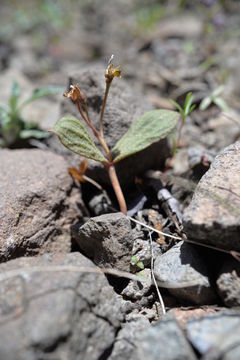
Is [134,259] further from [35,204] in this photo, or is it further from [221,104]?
[221,104]

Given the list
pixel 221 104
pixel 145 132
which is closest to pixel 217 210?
pixel 145 132

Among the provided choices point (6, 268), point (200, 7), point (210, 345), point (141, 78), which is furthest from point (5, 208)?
point (200, 7)

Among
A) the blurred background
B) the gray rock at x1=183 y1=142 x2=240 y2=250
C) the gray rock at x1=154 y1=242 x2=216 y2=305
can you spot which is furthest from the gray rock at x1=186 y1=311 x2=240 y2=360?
the blurred background

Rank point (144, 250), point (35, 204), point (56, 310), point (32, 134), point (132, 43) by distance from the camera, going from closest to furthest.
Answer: point (56, 310) → point (144, 250) → point (35, 204) → point (32, 134) → point (132, 43)

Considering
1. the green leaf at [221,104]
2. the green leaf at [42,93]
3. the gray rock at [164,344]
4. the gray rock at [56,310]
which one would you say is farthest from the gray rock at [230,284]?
the green leaf at [42,93]

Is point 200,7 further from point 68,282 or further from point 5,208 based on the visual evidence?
point 68,282

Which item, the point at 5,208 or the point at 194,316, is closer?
the point at 194,316
